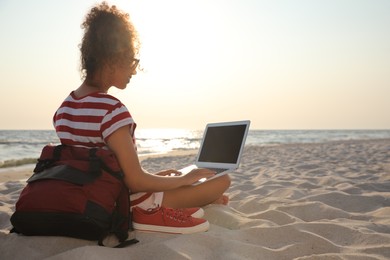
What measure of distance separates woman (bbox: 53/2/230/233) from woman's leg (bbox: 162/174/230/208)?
302 mm

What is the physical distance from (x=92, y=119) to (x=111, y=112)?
5.1 inches

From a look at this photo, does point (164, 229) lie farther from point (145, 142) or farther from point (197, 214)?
point (145, 142)

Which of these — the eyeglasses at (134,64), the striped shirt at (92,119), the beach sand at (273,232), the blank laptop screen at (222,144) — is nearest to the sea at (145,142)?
the blank laptop screen at (222,144)

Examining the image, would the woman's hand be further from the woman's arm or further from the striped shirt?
the striped shirt

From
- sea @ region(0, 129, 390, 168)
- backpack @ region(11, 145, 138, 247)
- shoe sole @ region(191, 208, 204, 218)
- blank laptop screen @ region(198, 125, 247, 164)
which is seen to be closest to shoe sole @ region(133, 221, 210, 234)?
backpack @ region(11, 145, 138, 247)

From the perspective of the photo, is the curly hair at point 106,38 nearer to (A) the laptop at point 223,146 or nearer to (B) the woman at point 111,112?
(B) the woman at point 111,112

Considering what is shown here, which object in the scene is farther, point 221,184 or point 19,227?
point 221,184

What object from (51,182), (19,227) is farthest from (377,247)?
(19,227)

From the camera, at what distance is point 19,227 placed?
2.29 metres

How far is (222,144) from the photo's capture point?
354cm

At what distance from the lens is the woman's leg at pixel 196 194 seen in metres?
2.94

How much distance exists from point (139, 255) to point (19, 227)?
783 mm

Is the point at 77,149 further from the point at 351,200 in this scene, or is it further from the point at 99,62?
the point at 351,200

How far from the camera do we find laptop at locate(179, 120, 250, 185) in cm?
327
